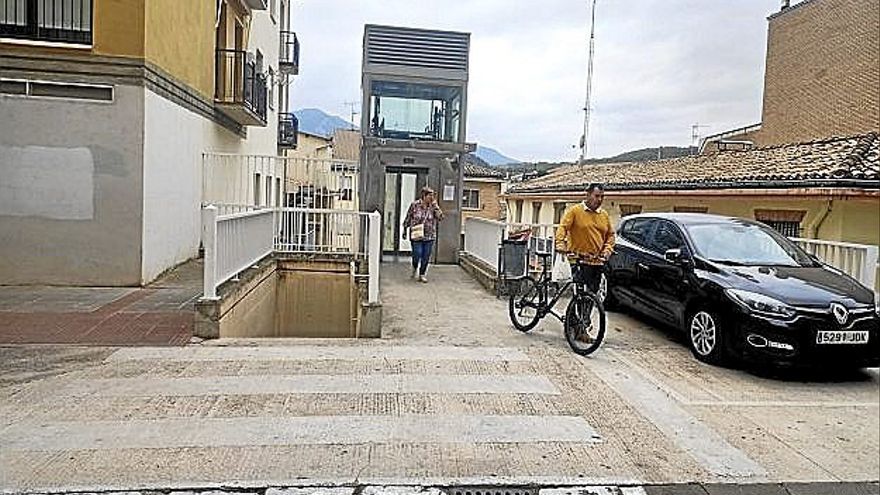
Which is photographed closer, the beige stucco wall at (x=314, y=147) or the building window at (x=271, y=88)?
the building window at (x=271, y=88)

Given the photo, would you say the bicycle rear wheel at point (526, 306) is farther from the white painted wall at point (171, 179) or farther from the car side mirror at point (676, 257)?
the white painted wall at point (171, 179)

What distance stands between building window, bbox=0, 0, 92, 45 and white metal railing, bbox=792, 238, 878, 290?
407 inches

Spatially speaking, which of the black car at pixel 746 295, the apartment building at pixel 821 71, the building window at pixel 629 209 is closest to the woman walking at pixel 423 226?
the black car at pixel 746 295

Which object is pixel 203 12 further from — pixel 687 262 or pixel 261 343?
pixel 687 262

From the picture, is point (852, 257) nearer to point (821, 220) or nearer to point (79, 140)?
point (821, 220)

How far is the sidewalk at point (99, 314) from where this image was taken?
681 centimetres

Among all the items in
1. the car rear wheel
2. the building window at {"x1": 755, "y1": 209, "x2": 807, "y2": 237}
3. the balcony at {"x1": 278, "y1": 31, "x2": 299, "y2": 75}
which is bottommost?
the car rear wheel

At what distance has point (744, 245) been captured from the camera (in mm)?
7656

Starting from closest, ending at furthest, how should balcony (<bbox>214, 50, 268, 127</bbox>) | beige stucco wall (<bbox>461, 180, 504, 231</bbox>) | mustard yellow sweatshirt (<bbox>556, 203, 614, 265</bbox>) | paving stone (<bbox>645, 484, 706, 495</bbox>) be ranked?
1. paving stone (<bbox>645, 484, 706, 495</bbox>)
2. mustard yellow sweatshirt (<bbox>556, 203, 614, 265</bbox>)
3. balcony (<bbox>214, 50, 268, 127</bbox>)
4. beige stucco wall (<bbox>461, 180, 504, 231</bbox>)

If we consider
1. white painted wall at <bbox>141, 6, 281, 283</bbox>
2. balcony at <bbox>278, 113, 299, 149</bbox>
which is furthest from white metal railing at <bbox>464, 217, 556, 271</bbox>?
balcony at <bbox>278, 113, 299, 149</bbox>

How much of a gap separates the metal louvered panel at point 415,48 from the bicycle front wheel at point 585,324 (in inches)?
374

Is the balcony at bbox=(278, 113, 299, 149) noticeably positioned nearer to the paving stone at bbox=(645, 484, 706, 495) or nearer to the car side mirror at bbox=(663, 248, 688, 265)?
the car side mirror at bbox=(663, 248, 688, 265)

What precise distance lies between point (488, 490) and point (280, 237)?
8738mm

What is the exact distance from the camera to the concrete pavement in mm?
4039
